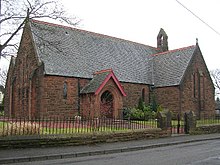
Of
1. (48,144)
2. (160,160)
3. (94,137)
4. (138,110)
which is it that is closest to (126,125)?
(94,137)

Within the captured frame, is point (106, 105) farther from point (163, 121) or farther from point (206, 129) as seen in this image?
point (206, 129)

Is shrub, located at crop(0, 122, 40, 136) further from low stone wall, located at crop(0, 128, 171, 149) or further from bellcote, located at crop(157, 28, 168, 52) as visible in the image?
bellcote, located at crop(157, 28, 168, 52)

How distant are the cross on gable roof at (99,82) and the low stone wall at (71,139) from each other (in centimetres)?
838

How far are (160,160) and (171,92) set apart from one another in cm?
2088

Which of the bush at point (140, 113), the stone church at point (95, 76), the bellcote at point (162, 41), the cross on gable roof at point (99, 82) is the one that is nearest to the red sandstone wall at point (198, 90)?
the stone church at point (95, 76)

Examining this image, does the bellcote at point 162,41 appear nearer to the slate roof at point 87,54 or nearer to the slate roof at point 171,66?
the slate roof at point 171,66

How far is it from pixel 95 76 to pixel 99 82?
1.87 m

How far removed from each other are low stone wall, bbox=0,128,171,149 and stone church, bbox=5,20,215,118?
856cm

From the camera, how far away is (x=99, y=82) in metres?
25.2

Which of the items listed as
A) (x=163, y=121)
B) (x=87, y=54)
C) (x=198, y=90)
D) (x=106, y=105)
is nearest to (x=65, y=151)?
Result: (x=163, y=121)

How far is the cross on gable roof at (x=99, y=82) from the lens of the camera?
2480cm

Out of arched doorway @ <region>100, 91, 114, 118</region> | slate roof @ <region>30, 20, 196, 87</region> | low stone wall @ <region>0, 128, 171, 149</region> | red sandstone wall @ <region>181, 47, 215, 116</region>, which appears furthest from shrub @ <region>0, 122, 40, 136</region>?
red sandstone wall @ <region>181, 47, 215, 116</region>

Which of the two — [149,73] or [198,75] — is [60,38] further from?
[198,75]

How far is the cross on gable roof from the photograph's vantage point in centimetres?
2480
